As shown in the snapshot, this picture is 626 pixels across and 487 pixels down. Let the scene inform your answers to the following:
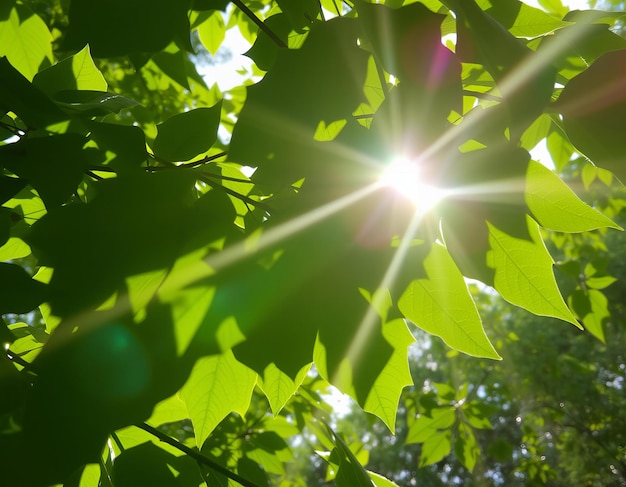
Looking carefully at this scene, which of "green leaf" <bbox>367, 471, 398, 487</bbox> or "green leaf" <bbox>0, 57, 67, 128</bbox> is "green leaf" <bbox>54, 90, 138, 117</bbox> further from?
"green leaf" <bbox>367, 471, 398, 487</bbox>

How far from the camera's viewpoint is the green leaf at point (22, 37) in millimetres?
795

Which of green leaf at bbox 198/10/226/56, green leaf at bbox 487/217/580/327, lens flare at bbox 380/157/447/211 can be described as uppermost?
green leaf at bbox 198/10/226/56

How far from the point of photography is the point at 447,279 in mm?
559

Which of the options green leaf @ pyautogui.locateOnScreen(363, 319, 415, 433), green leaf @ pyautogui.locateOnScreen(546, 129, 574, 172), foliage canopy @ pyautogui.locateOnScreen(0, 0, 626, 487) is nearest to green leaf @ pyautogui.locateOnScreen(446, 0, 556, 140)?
foliage canopy @ pyautogui.locateOnScreen(0, 0, 626, 487)

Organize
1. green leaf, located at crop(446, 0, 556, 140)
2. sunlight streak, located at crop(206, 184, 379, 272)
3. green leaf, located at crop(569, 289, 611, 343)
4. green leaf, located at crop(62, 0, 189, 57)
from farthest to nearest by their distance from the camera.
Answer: green leaf, located at crop(569, 289, 611, 343), green leaf, located at crop(62, 0, 189, 57), sunlight streak, located at crop(206, 184, 379, 272), green leaf, located at crop(446, 0, 556, 140)

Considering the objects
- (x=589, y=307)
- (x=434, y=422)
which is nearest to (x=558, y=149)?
(x=589, y=307)

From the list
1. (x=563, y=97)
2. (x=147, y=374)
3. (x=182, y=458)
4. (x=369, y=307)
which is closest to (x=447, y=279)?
(x=369, y=307)

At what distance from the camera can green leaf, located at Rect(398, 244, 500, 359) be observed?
1.84ft

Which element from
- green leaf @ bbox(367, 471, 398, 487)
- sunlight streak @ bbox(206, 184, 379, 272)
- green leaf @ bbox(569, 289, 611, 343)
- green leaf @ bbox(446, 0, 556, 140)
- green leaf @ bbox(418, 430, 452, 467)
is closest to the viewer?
green leaf @ bbox(446, 0, 556, 140)

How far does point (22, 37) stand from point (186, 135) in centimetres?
35

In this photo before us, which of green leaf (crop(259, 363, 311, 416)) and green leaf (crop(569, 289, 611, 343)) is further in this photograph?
green leaf (crop(569, 289, 611, 343))

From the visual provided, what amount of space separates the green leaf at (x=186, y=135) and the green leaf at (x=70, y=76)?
160mm

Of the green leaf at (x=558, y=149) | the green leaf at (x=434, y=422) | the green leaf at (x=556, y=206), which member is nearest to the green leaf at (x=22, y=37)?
the green leaf at (x=556, y=206)

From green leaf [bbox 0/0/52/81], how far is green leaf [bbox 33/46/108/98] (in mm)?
99
